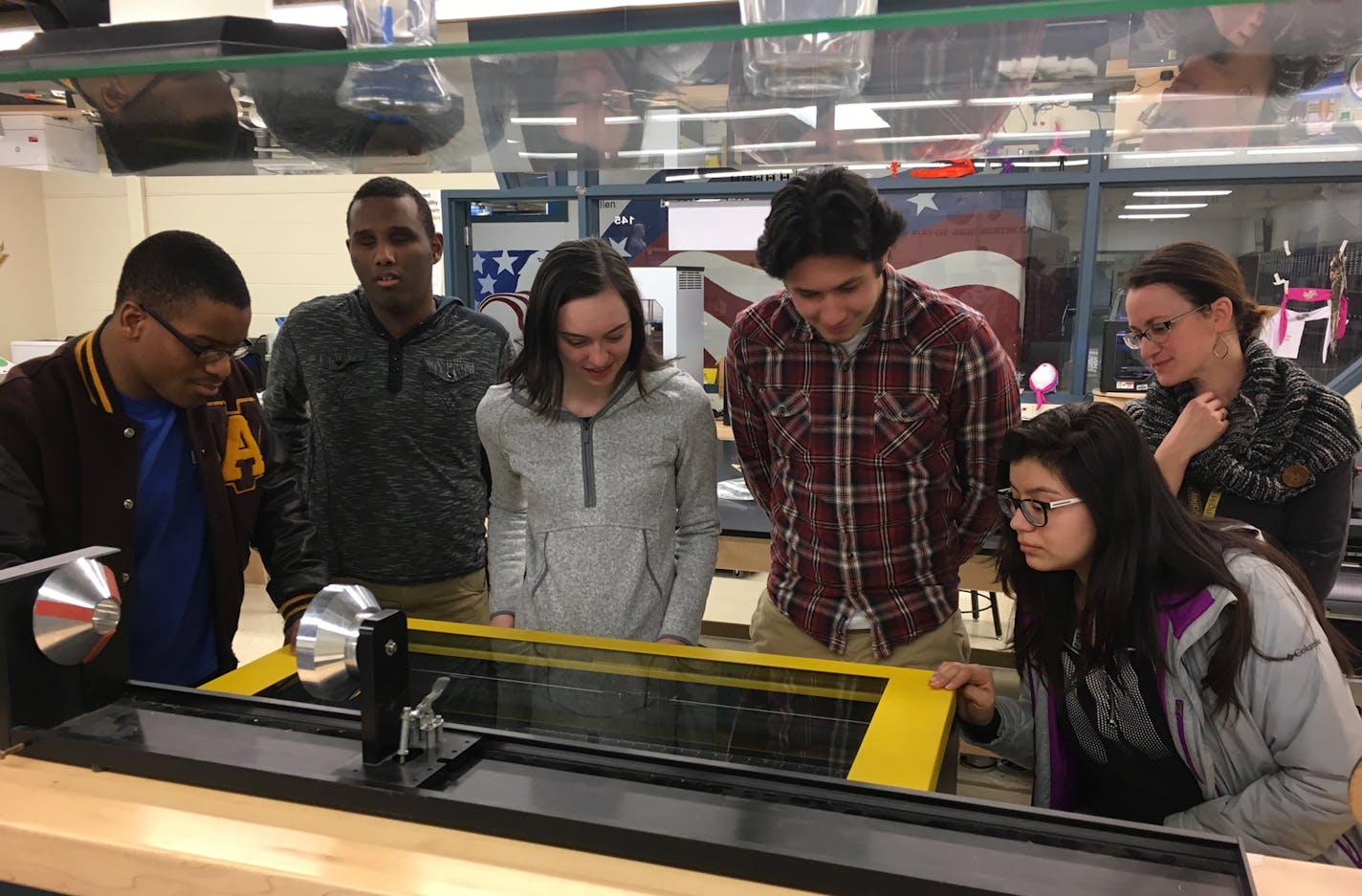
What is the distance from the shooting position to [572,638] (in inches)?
59.8

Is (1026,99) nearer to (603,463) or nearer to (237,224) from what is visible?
(603,463)

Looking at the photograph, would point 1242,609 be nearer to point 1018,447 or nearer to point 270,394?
point 1018,447

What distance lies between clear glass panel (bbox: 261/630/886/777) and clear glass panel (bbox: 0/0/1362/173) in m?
0.70

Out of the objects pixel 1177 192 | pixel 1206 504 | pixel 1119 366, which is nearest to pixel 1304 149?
pixel 1206 504

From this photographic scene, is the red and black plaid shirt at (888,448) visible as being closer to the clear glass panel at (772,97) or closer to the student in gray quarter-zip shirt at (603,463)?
the student in gray quarter-zip shirt at (603,463)

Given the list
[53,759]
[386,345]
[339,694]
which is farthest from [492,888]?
[386,345]

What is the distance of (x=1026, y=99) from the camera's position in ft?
3.41

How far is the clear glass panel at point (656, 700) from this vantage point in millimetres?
1165

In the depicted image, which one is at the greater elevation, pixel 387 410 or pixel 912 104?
pixel 912 104

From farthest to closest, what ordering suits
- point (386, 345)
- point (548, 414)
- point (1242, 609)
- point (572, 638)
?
1. point (386, 345)
2. point (548, 414)
3. point (572, 638)
4. point (1242, 609)

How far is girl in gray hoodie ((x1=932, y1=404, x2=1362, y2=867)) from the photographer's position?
1.24 meters

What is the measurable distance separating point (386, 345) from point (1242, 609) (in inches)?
61.9

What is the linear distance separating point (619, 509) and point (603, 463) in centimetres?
8

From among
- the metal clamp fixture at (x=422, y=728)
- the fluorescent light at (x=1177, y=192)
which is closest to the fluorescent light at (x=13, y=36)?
the metal clamp fixture at (x=422, y=728)
